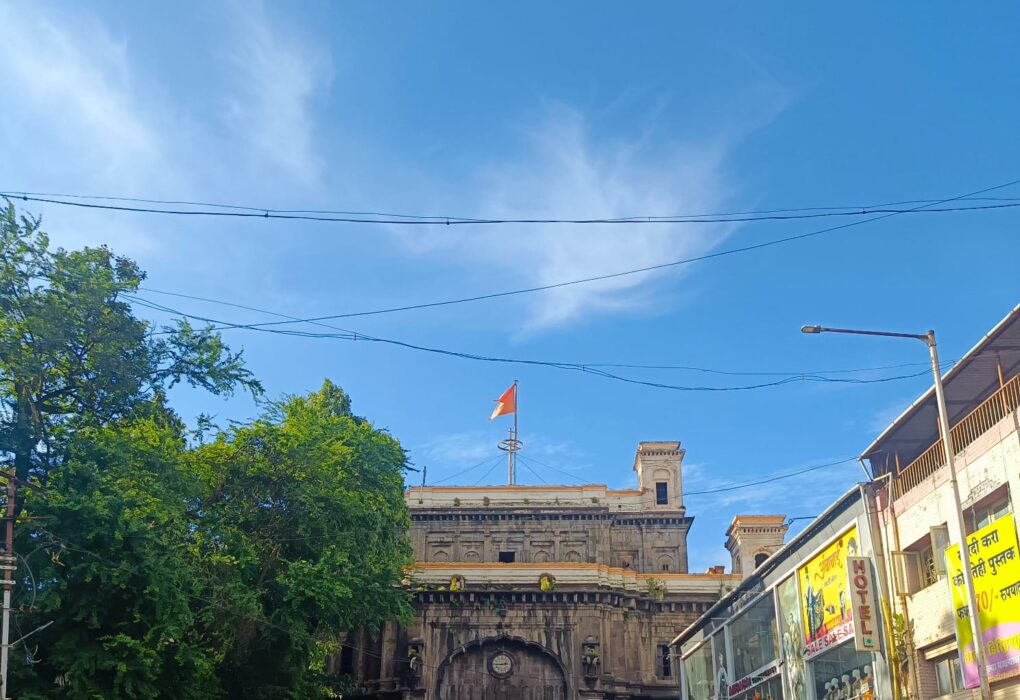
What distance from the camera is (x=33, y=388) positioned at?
30344 mm

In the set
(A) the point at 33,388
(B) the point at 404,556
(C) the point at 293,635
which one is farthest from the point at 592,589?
(A) the point at 33,388

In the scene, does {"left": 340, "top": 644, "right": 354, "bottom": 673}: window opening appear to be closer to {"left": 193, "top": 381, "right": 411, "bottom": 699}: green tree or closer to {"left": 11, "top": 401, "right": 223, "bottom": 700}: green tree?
{"left": 193, "top": 381, "right": 411, "bottom": 699}: green tree

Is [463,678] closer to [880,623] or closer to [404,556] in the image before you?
[404,556]

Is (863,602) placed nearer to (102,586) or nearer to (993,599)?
(993,599)

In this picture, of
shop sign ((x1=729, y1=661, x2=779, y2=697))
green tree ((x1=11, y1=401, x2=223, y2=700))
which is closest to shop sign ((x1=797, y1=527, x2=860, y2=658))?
shop sign ((x1=729, y1=661, x2=779, y2=697))

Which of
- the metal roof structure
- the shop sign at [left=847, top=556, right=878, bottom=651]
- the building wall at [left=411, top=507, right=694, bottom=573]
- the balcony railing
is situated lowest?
the shop sign at [left=847, top=556, right=878, bottom=651]

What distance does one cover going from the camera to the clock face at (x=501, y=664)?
162 ft

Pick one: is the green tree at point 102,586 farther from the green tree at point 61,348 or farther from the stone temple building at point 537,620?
the stone temple building at point 537,620

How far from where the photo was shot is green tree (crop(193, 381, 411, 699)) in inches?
1315

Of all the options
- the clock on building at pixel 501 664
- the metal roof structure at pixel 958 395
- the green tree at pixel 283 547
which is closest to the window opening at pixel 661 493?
the clock on building at pixel 501 664

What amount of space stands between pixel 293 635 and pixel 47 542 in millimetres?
10490

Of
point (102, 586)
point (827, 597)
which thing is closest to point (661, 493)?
point (827, 597)

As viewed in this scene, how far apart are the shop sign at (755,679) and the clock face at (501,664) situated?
1595 cm

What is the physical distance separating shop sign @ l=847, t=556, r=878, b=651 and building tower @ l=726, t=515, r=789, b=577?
34715mm
